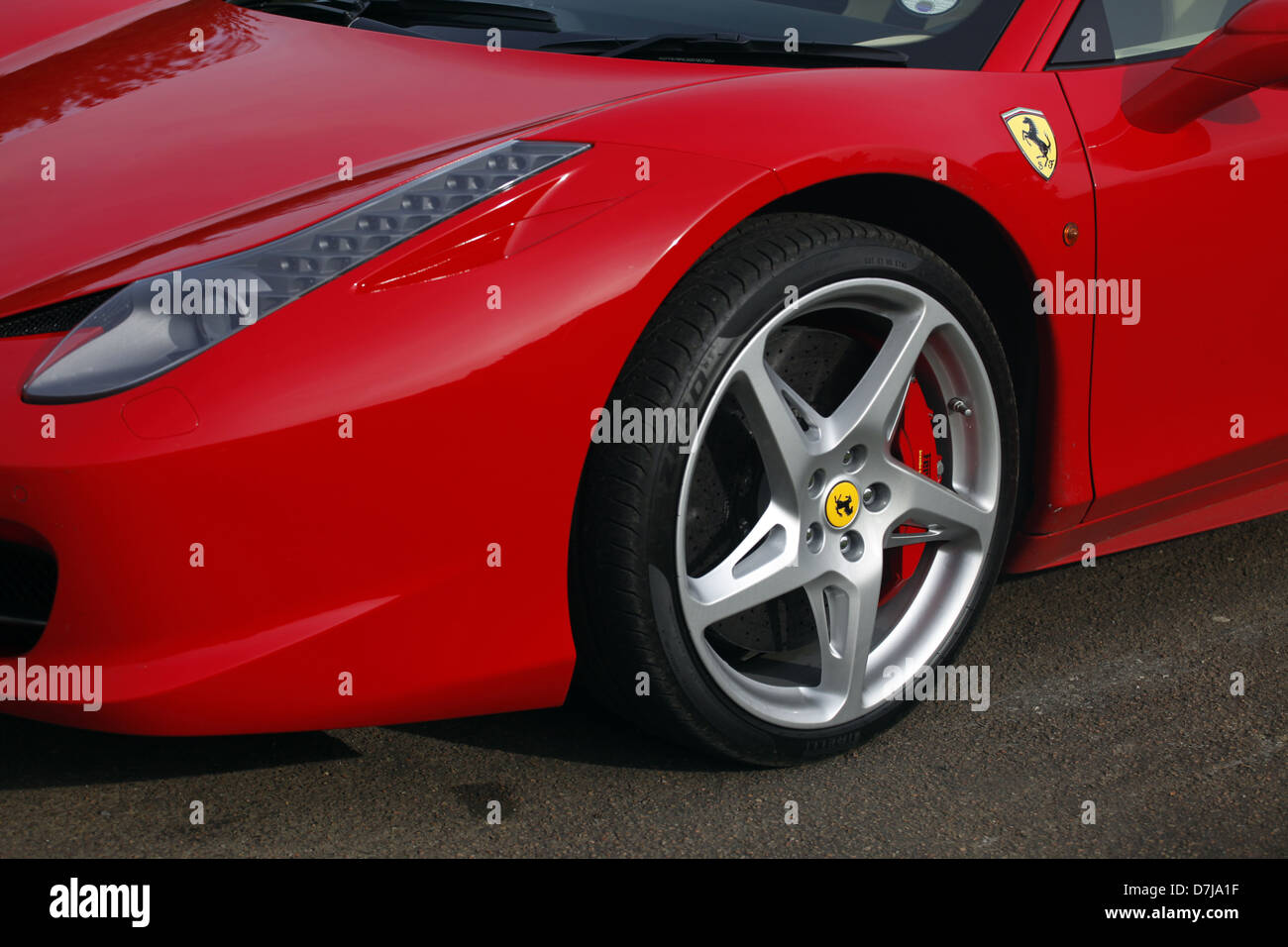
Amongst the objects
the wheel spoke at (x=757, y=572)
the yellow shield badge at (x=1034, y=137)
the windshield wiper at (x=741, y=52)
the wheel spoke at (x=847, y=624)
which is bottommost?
the wheel spoke at (x=847, y=624)

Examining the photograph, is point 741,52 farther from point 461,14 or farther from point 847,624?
point 847,624

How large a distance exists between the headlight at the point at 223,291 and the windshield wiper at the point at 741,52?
543mm

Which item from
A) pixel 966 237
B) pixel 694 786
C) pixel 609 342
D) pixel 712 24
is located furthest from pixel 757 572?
pixel 712 24

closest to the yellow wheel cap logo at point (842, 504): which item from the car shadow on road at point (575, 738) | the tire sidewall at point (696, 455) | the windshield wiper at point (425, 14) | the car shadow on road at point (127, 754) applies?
the tire sidewall at point (696, 455)

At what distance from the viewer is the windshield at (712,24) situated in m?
2.33

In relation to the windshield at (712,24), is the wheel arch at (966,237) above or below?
below

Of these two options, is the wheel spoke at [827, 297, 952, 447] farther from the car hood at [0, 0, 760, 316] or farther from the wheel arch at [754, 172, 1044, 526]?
the car hood at [0, 0, 760, 316]

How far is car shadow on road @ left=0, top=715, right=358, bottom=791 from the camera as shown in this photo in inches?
82.3

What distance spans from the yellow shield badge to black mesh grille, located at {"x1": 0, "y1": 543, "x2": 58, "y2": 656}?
158 cm

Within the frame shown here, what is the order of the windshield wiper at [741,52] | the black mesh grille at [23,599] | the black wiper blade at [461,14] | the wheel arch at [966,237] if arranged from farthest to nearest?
the black wiper blade at [461,14] → the windshield wiper at [741,52] → the wheel arch at [966,237] → the black mesh grille at [23,599]

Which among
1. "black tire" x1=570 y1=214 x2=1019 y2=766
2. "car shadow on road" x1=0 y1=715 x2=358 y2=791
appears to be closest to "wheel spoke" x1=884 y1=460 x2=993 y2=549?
"black tire" x1=570 y1=214 x2=1019 y2=766

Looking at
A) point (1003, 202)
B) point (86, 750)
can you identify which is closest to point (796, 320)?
point (1003, 202)

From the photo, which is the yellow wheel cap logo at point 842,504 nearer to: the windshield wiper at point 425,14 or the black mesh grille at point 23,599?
the windshield wiper at point 425,14
